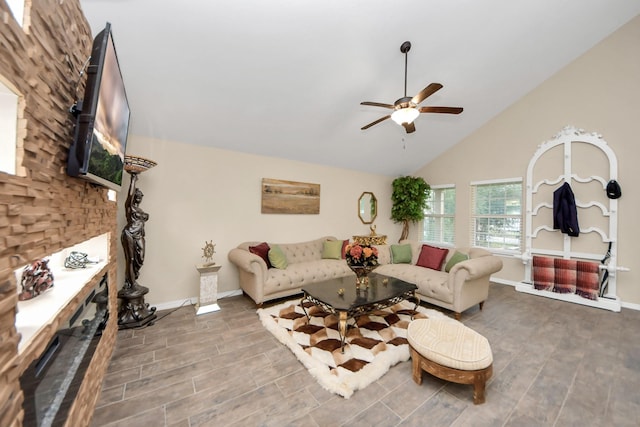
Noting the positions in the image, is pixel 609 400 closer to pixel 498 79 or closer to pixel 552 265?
pixel 552 265

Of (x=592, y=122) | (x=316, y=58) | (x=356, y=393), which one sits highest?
(x=316, y=58)

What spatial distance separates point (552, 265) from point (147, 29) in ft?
20.8

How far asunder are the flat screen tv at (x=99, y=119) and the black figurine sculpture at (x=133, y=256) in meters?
1.44

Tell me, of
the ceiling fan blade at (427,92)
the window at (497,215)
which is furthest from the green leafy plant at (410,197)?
the ceiling fan blade at (427,92)

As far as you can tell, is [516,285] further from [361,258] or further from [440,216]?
[361,258]

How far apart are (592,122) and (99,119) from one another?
20.5 feet

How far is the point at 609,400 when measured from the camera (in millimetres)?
1748

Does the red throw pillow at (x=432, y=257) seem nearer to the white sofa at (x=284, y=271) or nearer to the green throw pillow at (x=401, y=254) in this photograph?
the green throw pillow at (x=401, y=254)

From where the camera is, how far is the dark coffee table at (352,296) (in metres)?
2.37

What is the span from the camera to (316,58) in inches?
110

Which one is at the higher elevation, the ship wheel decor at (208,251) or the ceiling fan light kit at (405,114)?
the ceiling fan light kit at (405,114)

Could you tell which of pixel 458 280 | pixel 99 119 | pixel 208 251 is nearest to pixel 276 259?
pixel 208 251

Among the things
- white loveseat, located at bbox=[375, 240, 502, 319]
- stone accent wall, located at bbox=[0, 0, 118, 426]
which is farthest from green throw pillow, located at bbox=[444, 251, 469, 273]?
stone accent wall, located at bbox=[0, 0, 118, 426]

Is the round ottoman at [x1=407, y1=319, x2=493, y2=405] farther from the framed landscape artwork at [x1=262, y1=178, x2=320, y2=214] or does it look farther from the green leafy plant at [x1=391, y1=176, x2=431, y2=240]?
the green leafy plant at [x1=391, y1=176, x2=431, y2=240]
